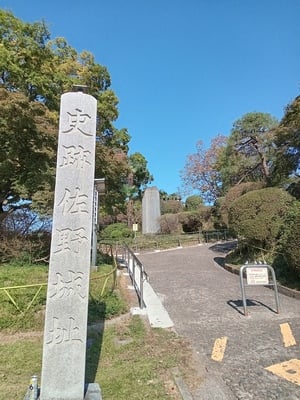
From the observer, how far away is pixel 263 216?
9.45m

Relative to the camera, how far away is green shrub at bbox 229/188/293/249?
938cm

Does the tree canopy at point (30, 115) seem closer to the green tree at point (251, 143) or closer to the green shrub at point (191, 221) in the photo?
the green tree at point (251, 143)

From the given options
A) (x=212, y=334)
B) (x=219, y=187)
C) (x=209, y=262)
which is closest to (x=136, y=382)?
(x=212, y=334)

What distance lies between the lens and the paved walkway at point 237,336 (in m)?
3.05

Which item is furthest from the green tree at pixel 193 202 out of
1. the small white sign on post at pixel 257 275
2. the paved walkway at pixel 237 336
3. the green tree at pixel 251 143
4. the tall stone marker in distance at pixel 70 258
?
the tall stone marker in distance at pixel 70 258

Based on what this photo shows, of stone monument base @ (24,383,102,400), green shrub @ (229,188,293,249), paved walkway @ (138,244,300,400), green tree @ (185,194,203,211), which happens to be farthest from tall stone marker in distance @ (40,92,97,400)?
green tree @ (185,194,203,211)

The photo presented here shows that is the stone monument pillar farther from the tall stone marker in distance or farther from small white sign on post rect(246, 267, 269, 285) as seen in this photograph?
the tall stone marker in distance

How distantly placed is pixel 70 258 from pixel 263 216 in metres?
7.98

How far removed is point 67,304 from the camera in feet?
8.93

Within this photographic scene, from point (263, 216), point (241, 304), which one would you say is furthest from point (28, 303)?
point (263, 216)

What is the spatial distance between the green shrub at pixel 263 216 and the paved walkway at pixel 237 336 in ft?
6.58

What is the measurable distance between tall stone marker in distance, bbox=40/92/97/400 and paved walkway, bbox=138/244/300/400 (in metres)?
1.28

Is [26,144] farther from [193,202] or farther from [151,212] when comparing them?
[193,202]

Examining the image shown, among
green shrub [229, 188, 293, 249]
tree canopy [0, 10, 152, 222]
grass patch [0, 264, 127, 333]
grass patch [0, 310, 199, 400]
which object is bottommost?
grass patch [0, 310, 199, 400]
